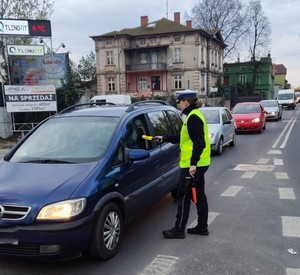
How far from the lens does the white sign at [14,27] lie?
17.2m

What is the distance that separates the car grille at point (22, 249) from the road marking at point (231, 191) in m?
4.35

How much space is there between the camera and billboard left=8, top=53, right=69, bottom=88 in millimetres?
18797

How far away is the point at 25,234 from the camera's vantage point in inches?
145

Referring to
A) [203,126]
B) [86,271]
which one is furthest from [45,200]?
[203,126]

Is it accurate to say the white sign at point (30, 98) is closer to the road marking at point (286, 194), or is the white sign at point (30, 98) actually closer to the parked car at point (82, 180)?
the parked car at point (82, 180)

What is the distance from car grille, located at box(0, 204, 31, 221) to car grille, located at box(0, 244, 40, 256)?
273 millimetres

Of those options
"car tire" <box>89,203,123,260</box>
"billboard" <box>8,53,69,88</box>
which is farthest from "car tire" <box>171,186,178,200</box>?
"billboard" <box>8,53,69,88</box>

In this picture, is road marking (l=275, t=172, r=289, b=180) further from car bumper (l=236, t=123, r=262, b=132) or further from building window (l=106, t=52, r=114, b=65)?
building window (l=106, t=52, r=114, b=65)

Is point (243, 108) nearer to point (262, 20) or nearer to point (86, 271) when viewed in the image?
point (86, 271)

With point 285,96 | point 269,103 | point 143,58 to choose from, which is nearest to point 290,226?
point 269,103

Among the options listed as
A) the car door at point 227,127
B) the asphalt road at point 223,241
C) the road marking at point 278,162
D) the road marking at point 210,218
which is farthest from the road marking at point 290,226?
the car door at point 227,127

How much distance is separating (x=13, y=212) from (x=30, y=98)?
13.7m

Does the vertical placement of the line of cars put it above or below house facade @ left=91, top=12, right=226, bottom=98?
below

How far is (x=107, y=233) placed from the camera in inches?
169
